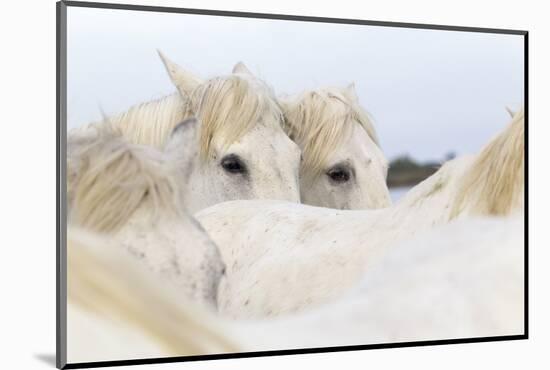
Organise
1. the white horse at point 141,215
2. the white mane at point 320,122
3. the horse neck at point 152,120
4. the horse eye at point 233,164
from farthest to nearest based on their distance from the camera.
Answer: the white mane at point 320,122 < the horse eye at point 233,164 < the horse neck at point 152,120 < the white horse at point 141,215

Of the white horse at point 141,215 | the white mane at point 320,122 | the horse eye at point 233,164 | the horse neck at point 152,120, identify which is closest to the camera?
the white horse at point 141,215

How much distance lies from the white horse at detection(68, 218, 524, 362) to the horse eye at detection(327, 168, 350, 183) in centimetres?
31

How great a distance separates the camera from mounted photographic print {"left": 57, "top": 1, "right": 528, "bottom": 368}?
9.90 feet

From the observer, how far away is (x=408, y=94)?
3.57 meters

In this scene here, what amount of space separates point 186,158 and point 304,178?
44cm

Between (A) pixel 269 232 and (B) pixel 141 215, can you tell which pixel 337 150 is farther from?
(B) pixel 141 215

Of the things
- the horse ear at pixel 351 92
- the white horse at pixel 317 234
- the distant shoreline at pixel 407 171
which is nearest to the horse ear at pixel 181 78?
the white horse at pixel 317 234

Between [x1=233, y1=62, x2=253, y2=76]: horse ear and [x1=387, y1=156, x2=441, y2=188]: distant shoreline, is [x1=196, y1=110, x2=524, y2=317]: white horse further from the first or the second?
[x1=233, y1=62, x2=253, y2=76]: horse ear

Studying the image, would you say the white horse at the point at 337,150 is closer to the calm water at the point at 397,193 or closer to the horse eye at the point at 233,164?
the calm water at the point at 397,193

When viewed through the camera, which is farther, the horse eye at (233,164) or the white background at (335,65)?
the horse eye at (233,164)

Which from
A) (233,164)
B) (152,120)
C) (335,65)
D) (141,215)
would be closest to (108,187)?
(141,215)

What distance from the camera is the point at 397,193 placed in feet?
11.4

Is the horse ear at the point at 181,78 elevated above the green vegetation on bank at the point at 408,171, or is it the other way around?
the horse ear at the point at 181,78

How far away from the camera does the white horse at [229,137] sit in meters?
3.22
